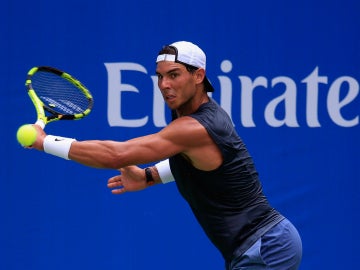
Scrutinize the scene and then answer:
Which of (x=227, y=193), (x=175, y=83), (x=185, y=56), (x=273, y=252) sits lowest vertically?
(x=273, y=252)

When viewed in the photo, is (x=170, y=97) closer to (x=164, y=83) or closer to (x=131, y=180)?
(x=164, y=83)

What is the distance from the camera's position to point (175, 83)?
4.07 metres

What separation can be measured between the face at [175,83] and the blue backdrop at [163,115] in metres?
1.67

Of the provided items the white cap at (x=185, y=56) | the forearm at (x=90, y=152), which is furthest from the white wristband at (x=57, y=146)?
the white cap at (x=185, y=56)

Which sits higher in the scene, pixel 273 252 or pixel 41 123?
pixel 41 123

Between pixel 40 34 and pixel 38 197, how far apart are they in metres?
1.03

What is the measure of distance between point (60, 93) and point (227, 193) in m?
1.14

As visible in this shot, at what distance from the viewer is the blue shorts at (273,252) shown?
161 inches

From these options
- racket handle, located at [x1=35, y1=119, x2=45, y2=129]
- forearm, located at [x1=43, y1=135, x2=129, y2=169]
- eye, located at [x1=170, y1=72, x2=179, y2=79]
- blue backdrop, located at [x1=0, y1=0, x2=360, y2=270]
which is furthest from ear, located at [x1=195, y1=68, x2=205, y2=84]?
blue backdrop, located at [x1=0, y1=0, x2=360, y2=270]

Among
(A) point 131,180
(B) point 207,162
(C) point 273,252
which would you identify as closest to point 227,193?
(B) point 207,162

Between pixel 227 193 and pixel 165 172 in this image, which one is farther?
pixel 165 172

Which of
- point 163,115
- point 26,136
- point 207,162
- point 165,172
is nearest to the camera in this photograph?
point 26,136

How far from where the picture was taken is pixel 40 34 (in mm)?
5715

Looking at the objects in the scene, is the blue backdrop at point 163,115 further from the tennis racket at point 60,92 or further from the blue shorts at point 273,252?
the blue shorts at point 273,252
